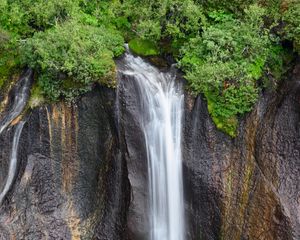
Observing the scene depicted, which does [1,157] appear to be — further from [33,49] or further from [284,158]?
[284,158]

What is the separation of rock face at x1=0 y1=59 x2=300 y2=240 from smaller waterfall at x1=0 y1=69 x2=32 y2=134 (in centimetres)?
30

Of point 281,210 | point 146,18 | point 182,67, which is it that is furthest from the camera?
point 146,18

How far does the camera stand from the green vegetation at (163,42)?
8.21 metres

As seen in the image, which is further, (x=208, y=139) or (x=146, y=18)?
(x=146, y=18)

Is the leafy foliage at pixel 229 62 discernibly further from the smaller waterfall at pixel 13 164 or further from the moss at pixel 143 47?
the smaller waterfall at pixel 13 164

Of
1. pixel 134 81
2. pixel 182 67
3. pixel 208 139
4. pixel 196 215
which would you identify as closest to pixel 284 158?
pixel 208 139

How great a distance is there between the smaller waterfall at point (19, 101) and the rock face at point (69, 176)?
0.85 ft

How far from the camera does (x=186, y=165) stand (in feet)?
27.1

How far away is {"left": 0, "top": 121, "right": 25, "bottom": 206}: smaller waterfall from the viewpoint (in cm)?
804

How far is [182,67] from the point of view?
890 centimetres

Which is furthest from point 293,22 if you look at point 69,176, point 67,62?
point 69,176

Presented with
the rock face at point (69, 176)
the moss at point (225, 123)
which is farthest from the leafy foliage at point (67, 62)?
the moss at point (225, 123)

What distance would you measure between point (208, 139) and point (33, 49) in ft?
14.2

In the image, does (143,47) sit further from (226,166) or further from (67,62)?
(226,166)
